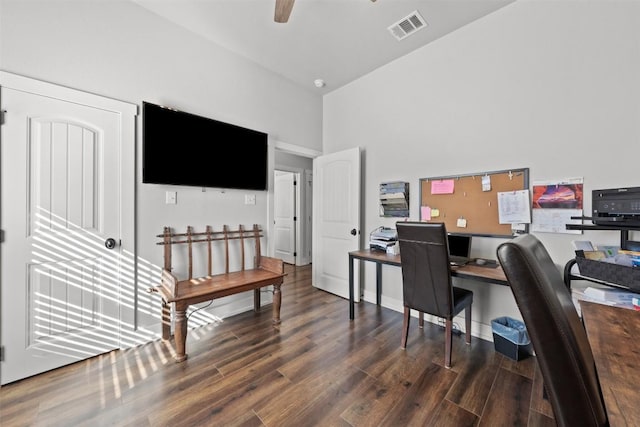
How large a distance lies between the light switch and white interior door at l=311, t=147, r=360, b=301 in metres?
1.89

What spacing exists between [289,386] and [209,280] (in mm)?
1257

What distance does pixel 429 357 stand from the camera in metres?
2.03

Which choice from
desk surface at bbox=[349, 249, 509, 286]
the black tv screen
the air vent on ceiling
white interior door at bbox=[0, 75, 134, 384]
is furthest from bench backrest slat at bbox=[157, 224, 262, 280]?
the air vent on ceiling

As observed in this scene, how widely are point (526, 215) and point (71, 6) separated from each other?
4.00 m

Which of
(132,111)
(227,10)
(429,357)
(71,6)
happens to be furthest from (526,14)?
(71,6)

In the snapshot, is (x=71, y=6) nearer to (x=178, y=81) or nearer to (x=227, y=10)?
A: (x=178, y=81)

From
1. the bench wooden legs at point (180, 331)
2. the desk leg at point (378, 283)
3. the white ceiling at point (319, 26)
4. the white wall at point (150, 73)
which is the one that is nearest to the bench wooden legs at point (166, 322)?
the white wall at point (150, 73)

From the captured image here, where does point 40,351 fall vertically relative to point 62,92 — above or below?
below

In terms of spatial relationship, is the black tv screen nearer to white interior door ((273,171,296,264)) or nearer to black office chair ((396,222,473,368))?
black office chair ((396,222,473,368))

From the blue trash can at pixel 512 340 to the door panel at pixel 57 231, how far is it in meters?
3.21

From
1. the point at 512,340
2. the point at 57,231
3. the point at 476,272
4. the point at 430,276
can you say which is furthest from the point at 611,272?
the point at 57,231

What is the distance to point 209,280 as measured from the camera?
244 cm

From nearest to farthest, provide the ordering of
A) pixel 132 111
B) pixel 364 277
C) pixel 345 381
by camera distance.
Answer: pixel 345 381 → pixel 132 111 → pixel 364 277

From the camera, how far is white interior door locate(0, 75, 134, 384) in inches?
66.9
